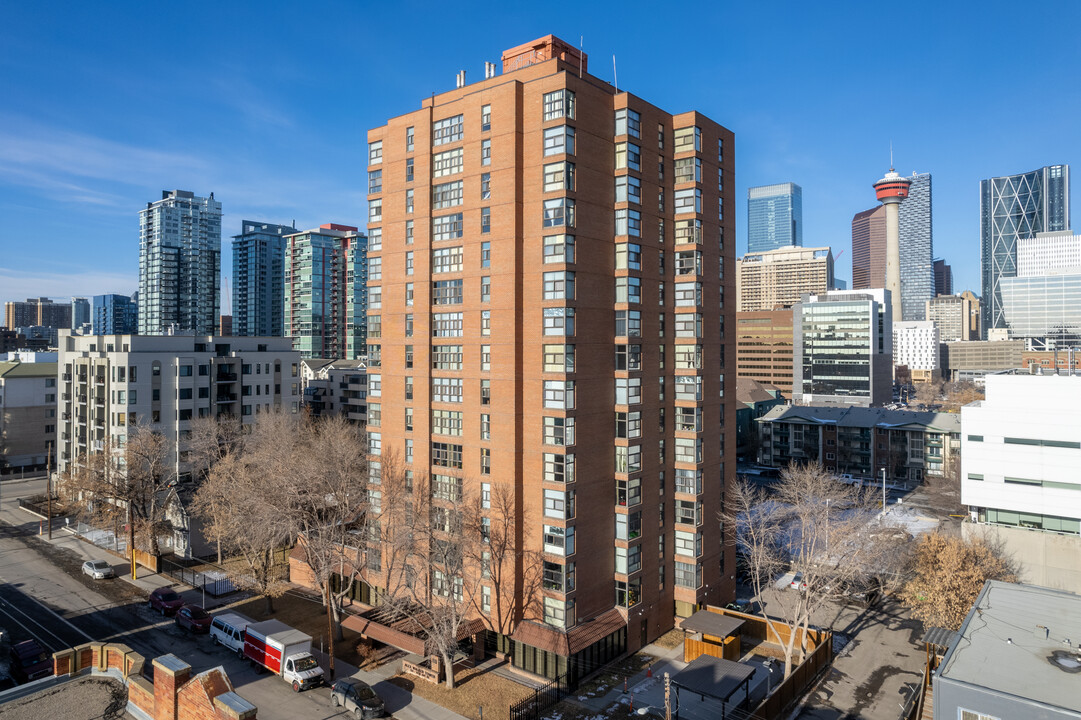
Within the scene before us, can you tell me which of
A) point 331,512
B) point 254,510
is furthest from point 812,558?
point 254,510

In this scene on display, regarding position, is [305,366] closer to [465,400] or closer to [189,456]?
[189,456]

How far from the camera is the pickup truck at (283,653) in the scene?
35.9 metres

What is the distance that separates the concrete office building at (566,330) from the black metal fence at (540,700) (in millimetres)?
931

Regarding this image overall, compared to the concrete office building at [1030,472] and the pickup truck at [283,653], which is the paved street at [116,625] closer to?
the pickup truck at [283,653]

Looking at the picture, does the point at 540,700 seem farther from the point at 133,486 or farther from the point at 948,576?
the point at 133,486

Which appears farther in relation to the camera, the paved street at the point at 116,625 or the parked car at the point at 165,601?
the parked car at the point at 165,601

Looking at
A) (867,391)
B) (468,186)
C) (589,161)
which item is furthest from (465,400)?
(867,391)

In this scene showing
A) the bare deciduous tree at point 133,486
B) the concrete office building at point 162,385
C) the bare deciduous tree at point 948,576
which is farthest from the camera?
the concrete office building at point 162,385

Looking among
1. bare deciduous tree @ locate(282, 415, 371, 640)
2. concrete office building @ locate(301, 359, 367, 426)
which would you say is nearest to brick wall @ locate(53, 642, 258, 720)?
bare deciduous tree @ locate(282, 415, 371, 640)

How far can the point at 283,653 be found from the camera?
120 feet

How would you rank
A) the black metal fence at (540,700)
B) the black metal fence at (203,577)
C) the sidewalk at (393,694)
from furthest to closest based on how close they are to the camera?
1. the black metal fence at (203,577)
2. the sidewalk at (393,694)
3. the black metal fence at (540,700)

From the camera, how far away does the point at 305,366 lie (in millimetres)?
149875

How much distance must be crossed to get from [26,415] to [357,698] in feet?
334

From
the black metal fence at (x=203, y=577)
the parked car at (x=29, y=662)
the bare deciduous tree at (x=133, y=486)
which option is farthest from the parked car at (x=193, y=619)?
the bare deciduous tree at (x=133, y=486)
